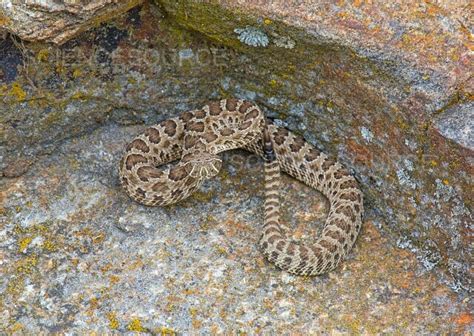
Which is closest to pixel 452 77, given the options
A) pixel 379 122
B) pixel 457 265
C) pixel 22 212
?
pixel 379 122

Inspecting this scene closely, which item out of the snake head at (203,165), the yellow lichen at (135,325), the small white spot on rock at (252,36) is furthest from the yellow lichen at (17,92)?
the yellow lichen at (135,325)

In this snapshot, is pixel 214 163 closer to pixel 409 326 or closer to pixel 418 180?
pixel 418 180

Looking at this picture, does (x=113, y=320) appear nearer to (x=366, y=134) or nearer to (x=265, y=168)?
(x=265, y=168)

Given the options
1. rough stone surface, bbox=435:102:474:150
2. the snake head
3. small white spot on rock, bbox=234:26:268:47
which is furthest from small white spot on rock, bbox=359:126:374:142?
the snake head

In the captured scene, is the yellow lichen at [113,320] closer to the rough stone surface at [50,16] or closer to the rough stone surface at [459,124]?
the rough stone surface at [50,16]

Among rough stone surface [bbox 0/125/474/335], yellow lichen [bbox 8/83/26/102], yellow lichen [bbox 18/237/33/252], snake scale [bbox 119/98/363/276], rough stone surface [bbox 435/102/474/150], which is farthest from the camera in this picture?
yellow lichen [bbox 8/83/26/102]

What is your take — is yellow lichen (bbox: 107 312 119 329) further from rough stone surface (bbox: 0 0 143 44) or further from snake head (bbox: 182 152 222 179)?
rough stone surface (bbox: 0 0 143 44)
